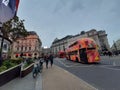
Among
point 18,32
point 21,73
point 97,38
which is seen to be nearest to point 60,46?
point 97,38

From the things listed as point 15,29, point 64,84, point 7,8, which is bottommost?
point 64,84

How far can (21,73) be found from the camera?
10484 mm

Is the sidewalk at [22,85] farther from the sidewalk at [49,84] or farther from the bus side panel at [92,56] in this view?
the bus side panel at [92,56]

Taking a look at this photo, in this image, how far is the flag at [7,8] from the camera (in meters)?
5.10

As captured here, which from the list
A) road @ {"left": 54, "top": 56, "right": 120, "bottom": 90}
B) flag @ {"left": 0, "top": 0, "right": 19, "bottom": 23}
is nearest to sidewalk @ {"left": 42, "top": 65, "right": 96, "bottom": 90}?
road @ {"left": 54, "top": 56, "right": 120, "bottom": 90}

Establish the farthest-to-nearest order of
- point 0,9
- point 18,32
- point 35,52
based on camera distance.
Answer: point 35,52 → point 18,32 → point 0,9

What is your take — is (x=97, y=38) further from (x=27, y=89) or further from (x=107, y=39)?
(x=27, y=89)

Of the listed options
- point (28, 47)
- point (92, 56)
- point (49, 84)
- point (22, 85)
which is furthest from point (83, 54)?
point (28, 47)

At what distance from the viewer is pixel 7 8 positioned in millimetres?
5238

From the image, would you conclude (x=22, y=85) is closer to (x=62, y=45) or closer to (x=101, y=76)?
(x=101, y=76)

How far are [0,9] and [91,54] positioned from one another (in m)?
16.3

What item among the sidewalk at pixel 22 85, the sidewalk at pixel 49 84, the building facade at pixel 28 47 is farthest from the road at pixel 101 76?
the building facade at pixel 28 47

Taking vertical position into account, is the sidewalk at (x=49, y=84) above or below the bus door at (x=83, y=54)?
below

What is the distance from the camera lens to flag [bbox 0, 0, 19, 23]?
5.10 meters
